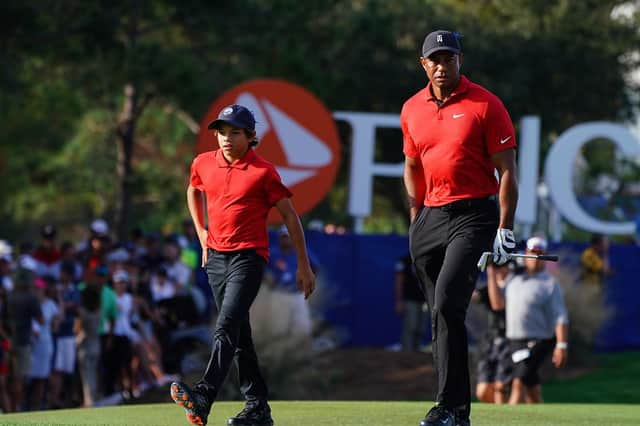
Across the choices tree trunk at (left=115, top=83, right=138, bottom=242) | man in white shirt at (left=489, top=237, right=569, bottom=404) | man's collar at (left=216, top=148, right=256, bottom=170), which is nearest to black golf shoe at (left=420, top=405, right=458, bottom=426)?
man's collar at (left=216, top=148, right=256, bottom=170)

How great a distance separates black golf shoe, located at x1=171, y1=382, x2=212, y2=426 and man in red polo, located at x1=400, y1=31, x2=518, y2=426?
126cm

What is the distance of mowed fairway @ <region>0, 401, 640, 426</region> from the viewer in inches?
362

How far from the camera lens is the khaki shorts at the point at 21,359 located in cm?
1667

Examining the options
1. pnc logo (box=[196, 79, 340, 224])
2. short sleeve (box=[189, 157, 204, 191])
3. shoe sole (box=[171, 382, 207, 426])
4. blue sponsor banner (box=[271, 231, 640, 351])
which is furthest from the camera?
pnc logo (box=[196, 79, 340, 224])

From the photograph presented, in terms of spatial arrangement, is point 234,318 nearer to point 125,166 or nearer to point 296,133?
point 296,133

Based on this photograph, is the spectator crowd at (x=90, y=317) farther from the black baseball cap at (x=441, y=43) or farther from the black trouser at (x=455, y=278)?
the black baseball cap at (x=441, y=43)

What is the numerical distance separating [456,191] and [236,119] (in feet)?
4.59

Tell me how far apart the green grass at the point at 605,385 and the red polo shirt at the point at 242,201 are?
1234cm

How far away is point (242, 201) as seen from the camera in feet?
27.6

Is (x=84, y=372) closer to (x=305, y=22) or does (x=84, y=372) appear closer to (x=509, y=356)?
(x=509, y=356)

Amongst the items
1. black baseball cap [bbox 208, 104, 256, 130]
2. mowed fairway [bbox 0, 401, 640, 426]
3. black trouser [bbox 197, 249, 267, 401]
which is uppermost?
black baseball cap [bbox 208, 104, 256, 130]

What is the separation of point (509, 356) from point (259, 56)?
17135 mm

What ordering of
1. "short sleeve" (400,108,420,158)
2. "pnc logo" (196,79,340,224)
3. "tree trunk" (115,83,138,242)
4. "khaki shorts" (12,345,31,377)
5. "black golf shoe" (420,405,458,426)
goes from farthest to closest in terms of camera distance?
1. "tree trunk" (115,83,138,242)
2. "pnc logo" (196,79,340,224)
3. "khaki shorts" (12,345,31,377)
4. "short sleeve" (400,108,420,158)
5. "black golf shoe" (420,405,458,426)

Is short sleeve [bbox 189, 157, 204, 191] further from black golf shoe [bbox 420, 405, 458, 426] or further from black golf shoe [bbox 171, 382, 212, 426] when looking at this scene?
black golf shoe [bbox 420, 405, 458, 426]
